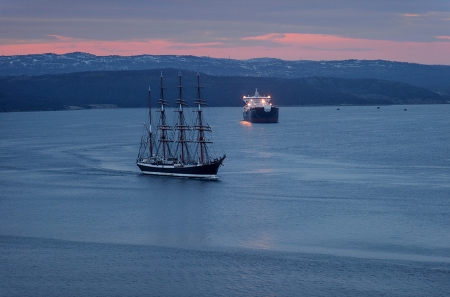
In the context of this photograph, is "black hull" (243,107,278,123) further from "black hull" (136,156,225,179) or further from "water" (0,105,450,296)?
"black hull" (136,156,225,179)

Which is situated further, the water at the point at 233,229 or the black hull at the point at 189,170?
the black hull at the point at 189,170

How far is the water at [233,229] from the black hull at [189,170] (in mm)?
646

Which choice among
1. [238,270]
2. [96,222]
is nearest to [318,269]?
[238,270]

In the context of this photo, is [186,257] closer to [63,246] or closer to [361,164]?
[63,246]

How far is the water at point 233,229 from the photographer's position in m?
22.8

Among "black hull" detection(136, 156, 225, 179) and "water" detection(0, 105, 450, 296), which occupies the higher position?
"black hull" detection(136, 156, 225, 179)

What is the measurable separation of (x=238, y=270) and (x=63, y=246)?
753cm

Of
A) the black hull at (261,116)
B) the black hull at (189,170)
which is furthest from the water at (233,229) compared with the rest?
the black hull at (261,116)

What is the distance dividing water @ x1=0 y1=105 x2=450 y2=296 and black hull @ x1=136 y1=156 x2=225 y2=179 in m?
0.65

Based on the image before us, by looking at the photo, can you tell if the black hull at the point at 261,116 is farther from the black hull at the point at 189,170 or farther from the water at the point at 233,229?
the black hull at the point at 189,170

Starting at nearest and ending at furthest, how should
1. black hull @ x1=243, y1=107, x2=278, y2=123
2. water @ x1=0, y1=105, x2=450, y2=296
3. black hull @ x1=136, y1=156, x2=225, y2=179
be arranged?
water @ x1=0, y1=105, x2=450, y2=296
black hull @ x1=136, y1=156, x2=225, y2=179
black hull @ x1=243, y1=107, x2=278, y2=123

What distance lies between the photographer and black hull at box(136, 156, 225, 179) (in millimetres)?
42500

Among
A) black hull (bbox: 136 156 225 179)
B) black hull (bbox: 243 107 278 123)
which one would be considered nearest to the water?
black hull (bbox: 136 156 225 179)

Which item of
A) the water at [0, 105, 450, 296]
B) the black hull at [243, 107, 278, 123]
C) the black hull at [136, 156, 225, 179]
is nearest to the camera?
the water at [0, 105, 450, 296]
